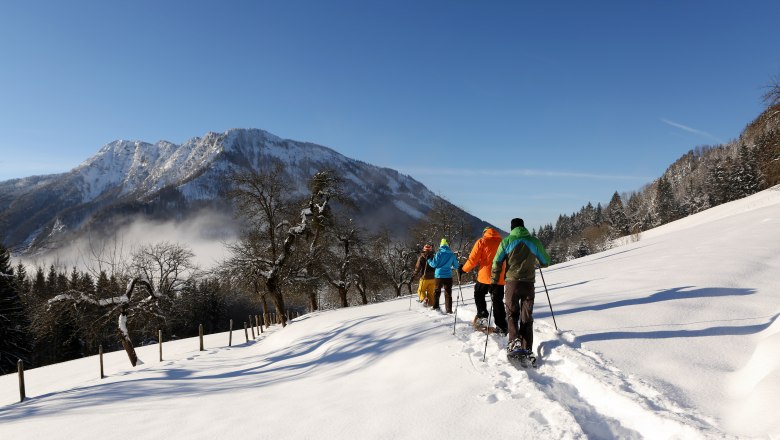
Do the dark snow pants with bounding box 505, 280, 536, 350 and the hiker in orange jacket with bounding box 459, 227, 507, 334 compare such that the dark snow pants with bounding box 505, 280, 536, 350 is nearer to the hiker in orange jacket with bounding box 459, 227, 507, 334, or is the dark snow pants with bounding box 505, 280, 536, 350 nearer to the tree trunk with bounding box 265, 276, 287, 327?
the hiker in orange jacket with bounding box 459, 227, 507, 334

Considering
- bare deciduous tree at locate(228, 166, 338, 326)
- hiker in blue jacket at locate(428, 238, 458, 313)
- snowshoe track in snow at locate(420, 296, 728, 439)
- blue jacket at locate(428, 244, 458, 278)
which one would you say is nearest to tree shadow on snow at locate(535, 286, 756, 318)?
snowshoe track in snow at locate(420, 296, 728, 439)

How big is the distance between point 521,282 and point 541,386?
1.68 metres

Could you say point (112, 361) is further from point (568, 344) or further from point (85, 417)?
point (568, 344)

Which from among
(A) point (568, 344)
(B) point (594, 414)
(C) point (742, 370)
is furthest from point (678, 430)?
(A) point (568, 344)

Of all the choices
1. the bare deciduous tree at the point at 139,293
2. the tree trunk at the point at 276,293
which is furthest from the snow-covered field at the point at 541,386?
the tree trunk at the point at 276,293

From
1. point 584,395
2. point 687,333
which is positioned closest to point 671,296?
point 687,333

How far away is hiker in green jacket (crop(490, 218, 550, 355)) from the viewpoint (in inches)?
224

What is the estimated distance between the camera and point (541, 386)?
4.66 meters

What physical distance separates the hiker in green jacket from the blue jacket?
4.72 metres

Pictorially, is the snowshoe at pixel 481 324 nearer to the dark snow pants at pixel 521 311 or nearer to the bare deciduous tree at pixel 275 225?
the dark snow pants at pixel 521 311

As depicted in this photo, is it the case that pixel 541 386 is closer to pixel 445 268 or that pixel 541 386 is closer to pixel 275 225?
pixel 445 268

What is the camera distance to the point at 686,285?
792cm

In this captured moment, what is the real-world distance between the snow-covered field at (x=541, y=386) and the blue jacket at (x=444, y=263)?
1.63 metres

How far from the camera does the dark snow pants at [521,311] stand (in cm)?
568
